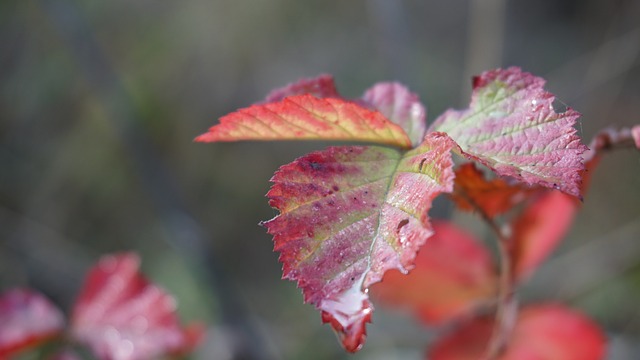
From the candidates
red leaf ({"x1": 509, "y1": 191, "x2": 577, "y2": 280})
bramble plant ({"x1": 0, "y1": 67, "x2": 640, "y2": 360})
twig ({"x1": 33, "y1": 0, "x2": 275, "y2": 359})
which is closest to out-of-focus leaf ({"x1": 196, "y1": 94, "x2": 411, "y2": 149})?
bramble plant ({"x1": 0, "y1": 67, "x2": 640, "y2": 360})

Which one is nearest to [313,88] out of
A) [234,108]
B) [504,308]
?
[504,308]

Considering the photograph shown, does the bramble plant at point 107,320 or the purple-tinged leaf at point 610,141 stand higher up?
the bramble plant at point 107,320

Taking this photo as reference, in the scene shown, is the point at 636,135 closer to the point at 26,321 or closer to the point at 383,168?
the point at 383,168

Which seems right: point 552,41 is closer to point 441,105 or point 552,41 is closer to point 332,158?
point 441,105

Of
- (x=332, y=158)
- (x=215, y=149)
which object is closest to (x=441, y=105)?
(x=215, y=149)

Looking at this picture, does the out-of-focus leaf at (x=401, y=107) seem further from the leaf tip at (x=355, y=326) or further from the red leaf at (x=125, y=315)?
the red leaf at (x=125, y=315)

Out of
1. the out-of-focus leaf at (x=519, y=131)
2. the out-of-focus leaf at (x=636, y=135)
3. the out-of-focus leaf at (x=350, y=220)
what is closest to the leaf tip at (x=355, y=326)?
the out-of-focus leaf at (x=350, y=220)
